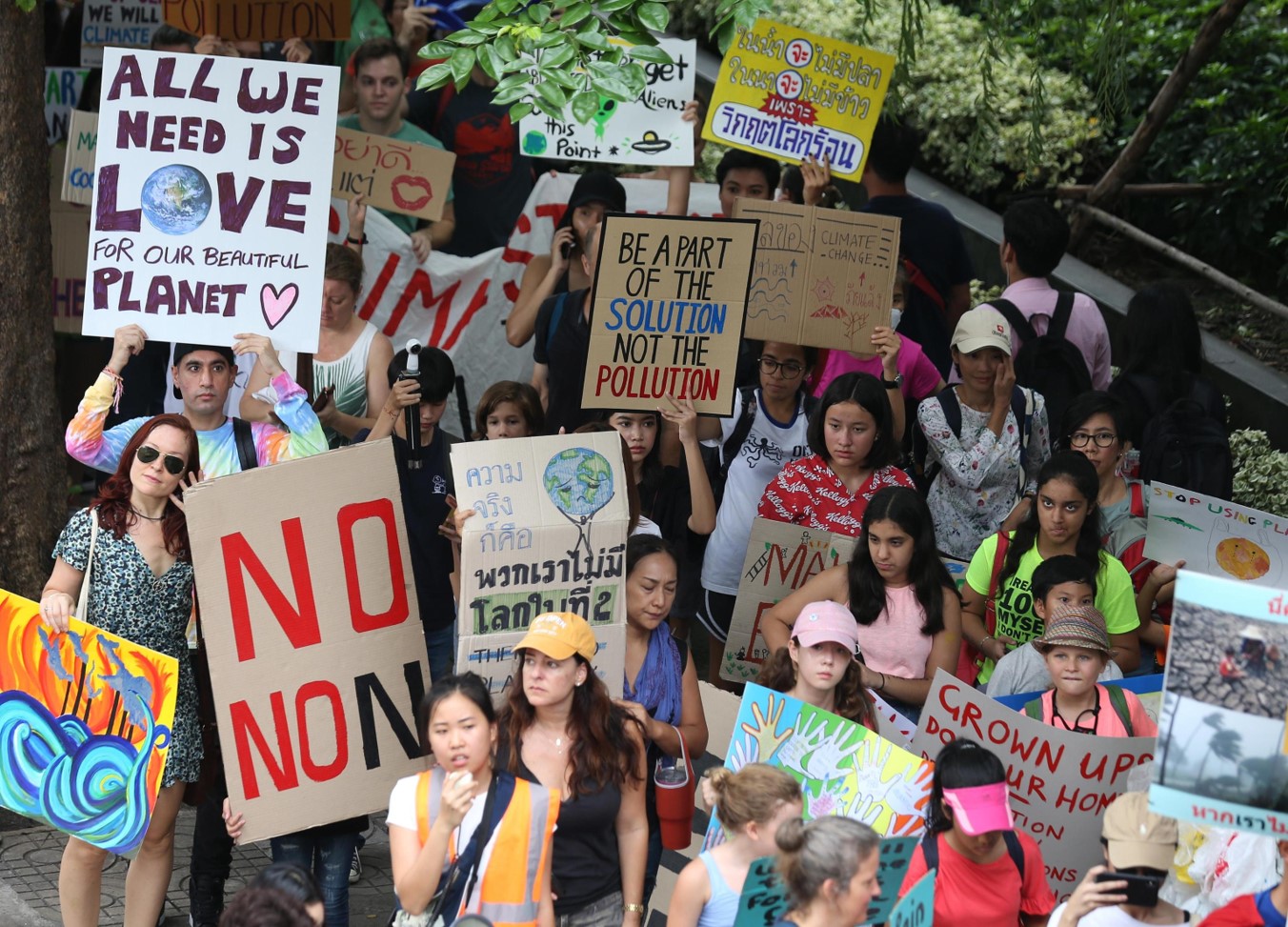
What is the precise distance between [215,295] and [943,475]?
3028 mm

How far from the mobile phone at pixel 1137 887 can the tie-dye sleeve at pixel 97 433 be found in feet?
11.7

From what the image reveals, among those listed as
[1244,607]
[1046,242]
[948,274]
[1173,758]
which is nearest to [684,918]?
[1173,758]

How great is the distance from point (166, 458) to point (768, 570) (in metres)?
2.35

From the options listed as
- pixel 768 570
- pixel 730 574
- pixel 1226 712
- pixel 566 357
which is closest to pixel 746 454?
pixel 730 574

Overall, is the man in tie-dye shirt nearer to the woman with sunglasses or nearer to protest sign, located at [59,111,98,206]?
the woman with sunglasses

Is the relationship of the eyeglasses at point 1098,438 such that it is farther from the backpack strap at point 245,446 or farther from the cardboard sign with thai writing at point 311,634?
the backpack strap at point 245,446

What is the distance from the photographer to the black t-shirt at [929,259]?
28.6 ft

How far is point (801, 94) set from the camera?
8289 mm

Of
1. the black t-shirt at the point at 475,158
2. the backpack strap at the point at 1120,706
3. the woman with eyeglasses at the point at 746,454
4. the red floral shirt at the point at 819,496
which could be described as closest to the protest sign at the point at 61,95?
the black t-shirt at the point at 475,158

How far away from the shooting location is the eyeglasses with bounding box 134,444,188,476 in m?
5.78

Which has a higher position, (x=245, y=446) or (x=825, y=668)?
(x=245, y=446)

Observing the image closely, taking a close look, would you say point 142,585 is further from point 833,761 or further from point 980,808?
point 980,808

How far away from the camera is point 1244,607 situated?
419 centimetres

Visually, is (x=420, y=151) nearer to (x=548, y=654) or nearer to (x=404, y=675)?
(x=404, y=675)
